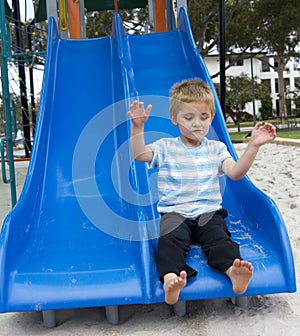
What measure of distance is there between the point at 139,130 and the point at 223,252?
0.68 meters

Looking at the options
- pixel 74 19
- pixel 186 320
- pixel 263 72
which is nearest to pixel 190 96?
pixel 186 320

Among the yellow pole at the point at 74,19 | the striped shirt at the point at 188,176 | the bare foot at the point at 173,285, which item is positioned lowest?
the bare foot at the point at 173,285

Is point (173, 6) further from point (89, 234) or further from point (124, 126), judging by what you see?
point (89, 234)

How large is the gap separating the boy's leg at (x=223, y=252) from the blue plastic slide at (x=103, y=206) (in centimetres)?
5

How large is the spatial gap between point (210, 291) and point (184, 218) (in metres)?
0.42

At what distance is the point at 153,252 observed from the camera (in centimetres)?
235

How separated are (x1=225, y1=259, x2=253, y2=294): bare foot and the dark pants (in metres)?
0.07

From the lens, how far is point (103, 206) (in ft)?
9.62

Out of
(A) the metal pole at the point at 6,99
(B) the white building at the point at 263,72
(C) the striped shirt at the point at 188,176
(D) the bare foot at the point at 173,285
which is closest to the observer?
(D) the bare foot at the point at 173,285

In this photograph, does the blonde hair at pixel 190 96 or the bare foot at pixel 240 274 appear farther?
the blonde hair at pixel 190 96

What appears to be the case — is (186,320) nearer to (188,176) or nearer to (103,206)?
(188,176)

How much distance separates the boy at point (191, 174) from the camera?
2.15 meters

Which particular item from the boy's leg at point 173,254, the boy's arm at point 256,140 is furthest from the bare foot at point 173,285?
the boy's arm at point 256,140

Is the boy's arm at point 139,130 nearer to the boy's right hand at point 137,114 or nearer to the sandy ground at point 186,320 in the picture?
the boy's right hand at point 137,114
